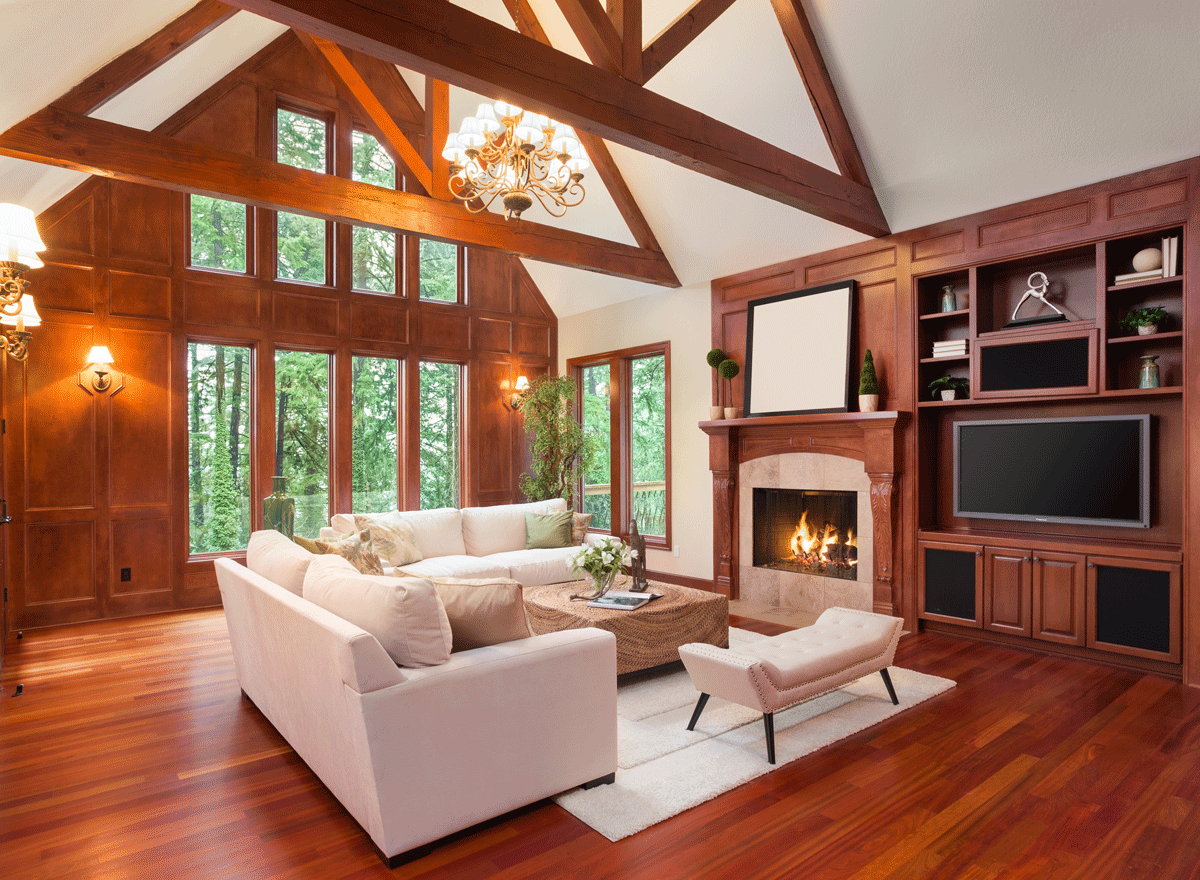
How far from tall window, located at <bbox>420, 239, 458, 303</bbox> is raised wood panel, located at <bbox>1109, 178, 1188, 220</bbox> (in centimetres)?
575

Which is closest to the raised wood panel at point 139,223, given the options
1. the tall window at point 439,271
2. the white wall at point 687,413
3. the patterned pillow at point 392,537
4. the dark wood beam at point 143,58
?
the dark wood beam at point 143,58

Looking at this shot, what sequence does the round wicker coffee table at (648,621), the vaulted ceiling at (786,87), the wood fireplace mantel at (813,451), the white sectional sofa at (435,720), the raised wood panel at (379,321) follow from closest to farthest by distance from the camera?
the white sectional sofa at (435,720)
the vaulted ceiling at (786,87)
the round wicker coffee table at (648,621)
the wood fireplace mantel at (813,451)
the raised wood panel at (379,321)

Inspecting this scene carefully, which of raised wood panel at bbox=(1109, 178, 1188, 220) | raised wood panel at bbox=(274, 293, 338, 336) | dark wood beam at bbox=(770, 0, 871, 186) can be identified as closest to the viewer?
raised wood panel at bbox=(1109, 178, 1188, 220)

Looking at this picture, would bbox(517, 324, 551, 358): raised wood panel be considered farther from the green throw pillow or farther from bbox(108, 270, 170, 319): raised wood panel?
bbox(108, 270, 170, 319): raised wood panel

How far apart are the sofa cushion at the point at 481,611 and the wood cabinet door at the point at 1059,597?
367 centimetres

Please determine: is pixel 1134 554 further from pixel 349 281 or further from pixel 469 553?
pixel 349 281

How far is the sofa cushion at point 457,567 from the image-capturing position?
542 cm

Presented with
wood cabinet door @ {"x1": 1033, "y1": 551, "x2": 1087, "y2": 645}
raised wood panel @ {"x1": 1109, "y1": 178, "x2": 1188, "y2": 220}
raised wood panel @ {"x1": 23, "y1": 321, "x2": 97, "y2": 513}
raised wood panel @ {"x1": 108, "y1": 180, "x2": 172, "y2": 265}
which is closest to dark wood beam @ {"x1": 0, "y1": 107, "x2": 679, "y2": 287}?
raised wood panel @ {"x1": 108, "y1": 180, "x2": 172, "y2": 265}

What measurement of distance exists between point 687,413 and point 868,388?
80.7 inches

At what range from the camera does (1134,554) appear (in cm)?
418

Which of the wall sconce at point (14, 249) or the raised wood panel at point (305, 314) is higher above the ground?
the raised wood panel at point (305, 314)

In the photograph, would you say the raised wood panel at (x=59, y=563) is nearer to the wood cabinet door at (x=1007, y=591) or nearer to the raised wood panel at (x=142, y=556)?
the raised wood panel at (x=142, y=556)

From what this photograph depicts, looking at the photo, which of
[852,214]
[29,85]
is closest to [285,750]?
[29,85]

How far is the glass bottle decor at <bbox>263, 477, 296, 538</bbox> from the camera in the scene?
574 cm
